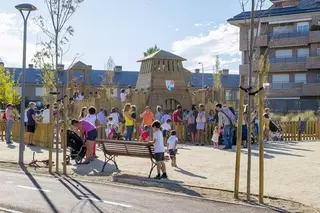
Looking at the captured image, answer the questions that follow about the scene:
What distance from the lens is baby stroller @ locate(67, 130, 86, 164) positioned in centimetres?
1502

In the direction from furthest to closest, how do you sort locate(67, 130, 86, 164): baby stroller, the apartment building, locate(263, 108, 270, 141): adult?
1. the apartment building
2. locate(263, 108, 270, 141): adult
3. locate(67, 130, 86, 164): baby stroller

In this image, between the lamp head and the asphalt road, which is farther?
the lamp head

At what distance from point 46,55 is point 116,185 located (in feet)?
14.2

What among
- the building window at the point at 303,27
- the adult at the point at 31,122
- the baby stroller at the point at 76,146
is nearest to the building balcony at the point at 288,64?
the building window at the point at 303,27

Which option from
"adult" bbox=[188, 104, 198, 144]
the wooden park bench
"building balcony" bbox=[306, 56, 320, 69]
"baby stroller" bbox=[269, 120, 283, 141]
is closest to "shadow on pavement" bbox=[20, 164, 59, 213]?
the wooden park bench

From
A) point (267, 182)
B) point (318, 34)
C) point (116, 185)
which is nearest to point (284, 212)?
point (267, 182)

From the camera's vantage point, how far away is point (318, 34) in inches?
1970

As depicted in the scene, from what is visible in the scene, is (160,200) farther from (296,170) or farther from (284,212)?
(296,170)

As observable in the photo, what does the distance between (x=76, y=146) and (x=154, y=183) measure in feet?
15.1

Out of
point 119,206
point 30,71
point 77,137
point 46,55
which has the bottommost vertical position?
point 119,206

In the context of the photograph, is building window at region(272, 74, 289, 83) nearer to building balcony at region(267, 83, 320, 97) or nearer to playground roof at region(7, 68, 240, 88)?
building balcony at region(267, 83, 320, 97)

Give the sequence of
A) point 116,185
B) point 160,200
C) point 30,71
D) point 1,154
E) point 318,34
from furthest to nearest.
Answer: point 30,71 → point 318,34 → point 1,154 → point 116,185 → point 160,200

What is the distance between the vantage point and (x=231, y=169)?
1331cm

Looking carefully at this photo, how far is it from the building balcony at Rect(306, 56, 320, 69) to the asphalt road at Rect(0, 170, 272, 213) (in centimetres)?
4255
